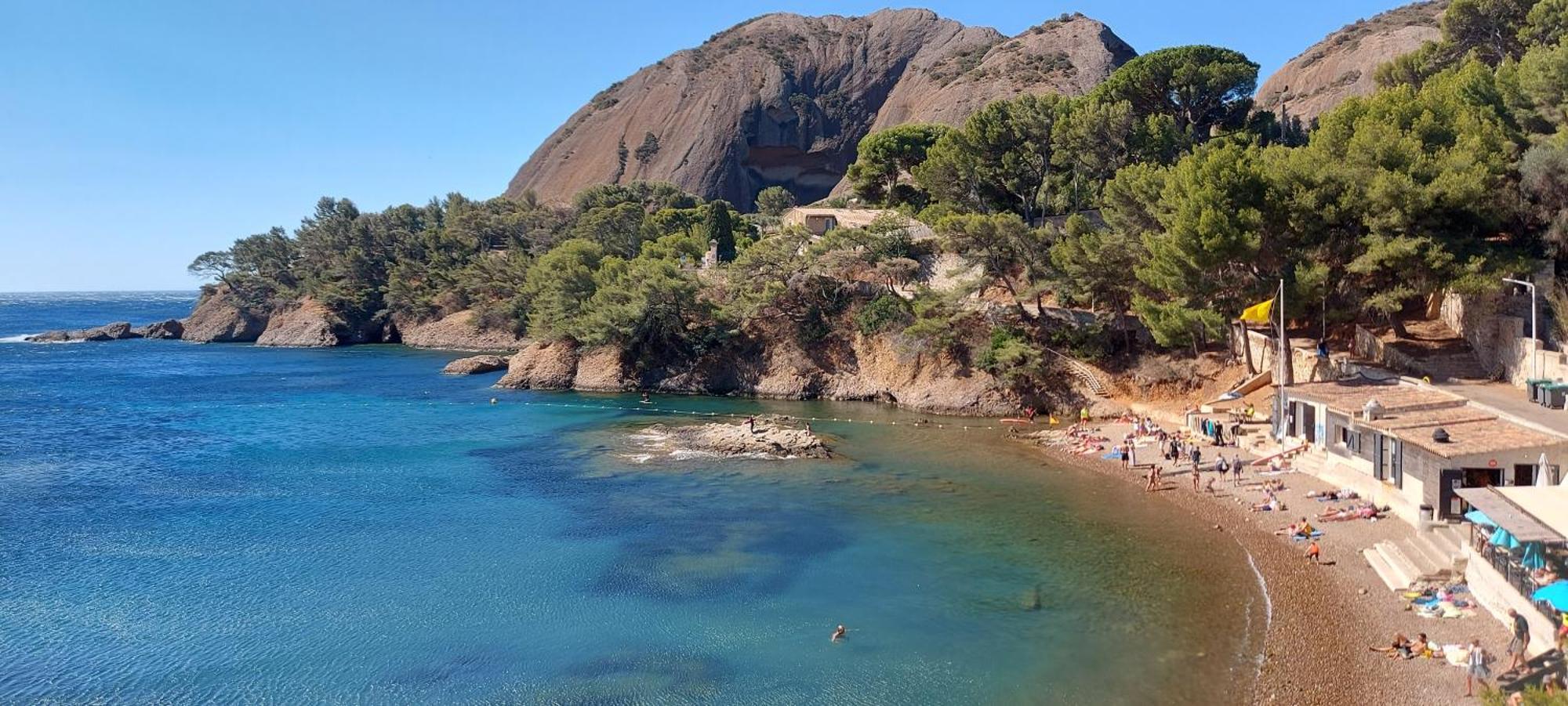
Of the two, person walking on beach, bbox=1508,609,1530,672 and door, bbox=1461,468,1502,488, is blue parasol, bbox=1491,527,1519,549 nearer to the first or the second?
person walking on beach, bbox=1508,609,1530,672

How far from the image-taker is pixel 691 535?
27938 millimetres

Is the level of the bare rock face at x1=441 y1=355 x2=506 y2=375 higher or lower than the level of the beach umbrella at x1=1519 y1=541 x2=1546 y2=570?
higher

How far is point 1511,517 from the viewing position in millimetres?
18062

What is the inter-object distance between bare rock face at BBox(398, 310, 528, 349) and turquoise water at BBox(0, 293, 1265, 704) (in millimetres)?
41310

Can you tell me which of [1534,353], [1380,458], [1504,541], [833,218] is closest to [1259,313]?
[1534,353]

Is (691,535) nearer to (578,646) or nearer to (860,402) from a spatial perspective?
(578,646)

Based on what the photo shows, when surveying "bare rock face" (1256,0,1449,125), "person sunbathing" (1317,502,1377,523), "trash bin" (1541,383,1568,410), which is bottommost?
"person sunbathing" (1317,502,1377,523)

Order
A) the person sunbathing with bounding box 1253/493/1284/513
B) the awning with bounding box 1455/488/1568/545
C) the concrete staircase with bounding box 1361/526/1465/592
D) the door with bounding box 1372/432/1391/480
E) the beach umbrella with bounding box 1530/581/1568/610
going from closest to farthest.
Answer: the beach umbrella with bounding box 1530/581/1568/610, the awning with bounding box 1455/488/1568/545, the concrete staircase with bounding box 1361/526/1465/592, the door with bounding box 1372/432/1391/480, the person sunbathing with bounding box 1253/493/1284/513

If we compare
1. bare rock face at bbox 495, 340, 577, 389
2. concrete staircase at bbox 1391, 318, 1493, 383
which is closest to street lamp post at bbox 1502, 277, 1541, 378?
concrete staircase at bbox 1391, 318, 1493, 383

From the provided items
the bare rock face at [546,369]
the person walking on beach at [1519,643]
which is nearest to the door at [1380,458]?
the person walking on beach at [1519,643]

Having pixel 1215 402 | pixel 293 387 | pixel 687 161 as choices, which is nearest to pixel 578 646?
pixel 1215 402

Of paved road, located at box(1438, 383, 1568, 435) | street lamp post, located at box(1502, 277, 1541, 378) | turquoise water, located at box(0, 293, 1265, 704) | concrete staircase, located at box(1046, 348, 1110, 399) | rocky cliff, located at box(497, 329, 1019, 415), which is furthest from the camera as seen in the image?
rocky cliff, located at box(497, 329, 1019, 415)

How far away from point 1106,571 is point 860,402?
28.2 m

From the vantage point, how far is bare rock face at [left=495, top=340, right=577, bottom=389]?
58.1 meters
